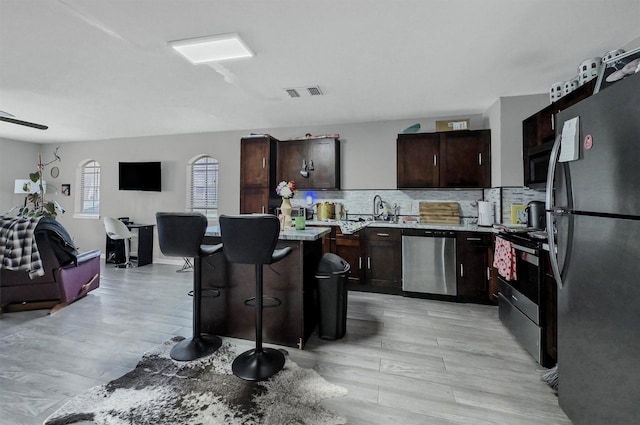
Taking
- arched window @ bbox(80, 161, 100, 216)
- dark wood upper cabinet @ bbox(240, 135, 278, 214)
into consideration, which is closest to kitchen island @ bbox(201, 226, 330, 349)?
dark wood upper cabinet @ bbox(240, 135, 278, 214)

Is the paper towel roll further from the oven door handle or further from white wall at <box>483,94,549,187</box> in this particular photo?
the oven door handle

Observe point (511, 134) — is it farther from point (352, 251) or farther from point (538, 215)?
point (352, 251)

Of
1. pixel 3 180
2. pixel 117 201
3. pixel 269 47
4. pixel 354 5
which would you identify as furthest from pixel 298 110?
pixel 3 180

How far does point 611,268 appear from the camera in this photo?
1299 mm

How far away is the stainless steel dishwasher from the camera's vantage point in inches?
150

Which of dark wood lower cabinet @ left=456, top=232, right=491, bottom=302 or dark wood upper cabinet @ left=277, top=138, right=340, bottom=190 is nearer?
dark wood lower cabinet @ left=456, top=232, right=491, bottom=302

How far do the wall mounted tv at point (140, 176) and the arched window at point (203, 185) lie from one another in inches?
27.0

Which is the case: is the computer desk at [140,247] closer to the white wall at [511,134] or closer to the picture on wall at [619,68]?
the white wall at [511,134]

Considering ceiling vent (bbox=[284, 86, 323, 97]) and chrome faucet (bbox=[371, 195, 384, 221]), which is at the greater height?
ceiling vent (bbox=[284, 86, 323, 97])

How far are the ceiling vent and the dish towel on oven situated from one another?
2.69 meters

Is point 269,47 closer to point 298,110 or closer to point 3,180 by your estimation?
point 298,110

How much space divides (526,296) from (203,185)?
559 centimetres

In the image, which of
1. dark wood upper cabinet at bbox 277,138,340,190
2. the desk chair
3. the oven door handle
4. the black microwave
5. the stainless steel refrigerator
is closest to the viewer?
the stainless steel refrigerator

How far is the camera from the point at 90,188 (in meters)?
6.72
